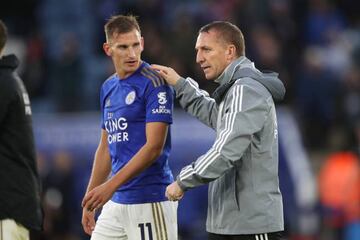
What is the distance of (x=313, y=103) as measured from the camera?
14.7 metres

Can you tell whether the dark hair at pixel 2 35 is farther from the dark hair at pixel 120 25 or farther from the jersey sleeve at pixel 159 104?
the jersey sleeve at pixel 159 104

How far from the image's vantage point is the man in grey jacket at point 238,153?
621 cm

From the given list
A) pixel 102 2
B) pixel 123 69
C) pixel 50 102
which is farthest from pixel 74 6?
pixel 123 69

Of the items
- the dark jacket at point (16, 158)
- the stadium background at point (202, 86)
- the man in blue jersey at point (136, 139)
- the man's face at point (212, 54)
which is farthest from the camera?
the stadium background at point (202, 86)

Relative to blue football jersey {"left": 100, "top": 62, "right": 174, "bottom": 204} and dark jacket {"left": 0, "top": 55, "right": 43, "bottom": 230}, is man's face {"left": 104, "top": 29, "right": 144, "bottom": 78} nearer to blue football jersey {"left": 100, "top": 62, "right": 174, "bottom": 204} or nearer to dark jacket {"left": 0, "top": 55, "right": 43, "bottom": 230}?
blue football jersey {"left": 100, "top": 62, "right": 174, "bottom": 204}

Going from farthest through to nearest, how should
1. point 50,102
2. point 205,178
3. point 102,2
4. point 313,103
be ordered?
point 102,2, point 50,102, point 313,103, point 205,178

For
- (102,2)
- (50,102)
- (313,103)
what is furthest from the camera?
(102,2)

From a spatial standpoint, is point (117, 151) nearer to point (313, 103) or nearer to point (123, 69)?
point (123, 69)

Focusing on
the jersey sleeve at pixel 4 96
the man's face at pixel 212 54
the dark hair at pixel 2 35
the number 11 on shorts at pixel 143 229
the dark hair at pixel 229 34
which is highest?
the dark hair at pixel 2 35

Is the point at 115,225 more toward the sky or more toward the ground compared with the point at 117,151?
more toward the ground

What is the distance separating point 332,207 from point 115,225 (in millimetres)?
6539

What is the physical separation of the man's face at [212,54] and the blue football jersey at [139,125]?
15.4 inches

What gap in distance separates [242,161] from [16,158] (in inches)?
57.4

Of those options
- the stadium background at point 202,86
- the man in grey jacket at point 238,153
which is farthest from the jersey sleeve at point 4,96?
the stadium background at point 202,86
